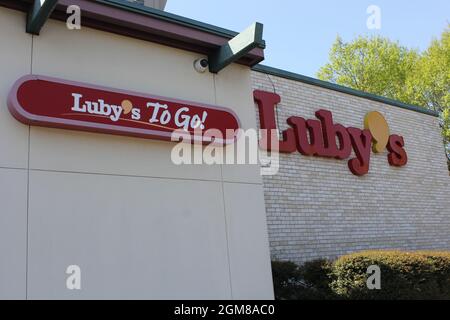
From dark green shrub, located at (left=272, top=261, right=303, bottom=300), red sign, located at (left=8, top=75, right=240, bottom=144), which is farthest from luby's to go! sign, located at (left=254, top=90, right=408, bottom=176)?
red sign, located at (left=8, top=75, right=240, bottom=144)

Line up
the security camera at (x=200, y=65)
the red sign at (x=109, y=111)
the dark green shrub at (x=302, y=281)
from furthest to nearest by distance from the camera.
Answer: the dark green shrub at (x=302, y=281), the security camera at (x=200, y=65), the red sign at (x=109, y=111)

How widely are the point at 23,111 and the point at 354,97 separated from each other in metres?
9.80

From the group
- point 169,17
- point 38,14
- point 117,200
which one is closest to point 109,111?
point 117,200

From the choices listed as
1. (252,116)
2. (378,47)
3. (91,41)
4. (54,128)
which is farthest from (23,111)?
(378,47)

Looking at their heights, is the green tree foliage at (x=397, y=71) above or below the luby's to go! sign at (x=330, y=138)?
above

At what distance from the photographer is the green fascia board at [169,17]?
5.54 m

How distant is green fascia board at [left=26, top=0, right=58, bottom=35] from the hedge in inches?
219

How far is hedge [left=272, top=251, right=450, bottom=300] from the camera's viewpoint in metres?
7.45

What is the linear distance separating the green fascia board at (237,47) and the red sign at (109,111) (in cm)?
65

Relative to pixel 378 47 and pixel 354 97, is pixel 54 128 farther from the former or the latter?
pixel 378 47

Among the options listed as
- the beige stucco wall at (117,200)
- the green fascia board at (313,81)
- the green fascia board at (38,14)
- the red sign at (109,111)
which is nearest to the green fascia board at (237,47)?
the beige stucco wall at (117,200)

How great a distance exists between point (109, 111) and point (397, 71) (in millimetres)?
24027

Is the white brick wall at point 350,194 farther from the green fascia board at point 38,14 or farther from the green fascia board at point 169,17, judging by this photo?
the green fascia board at point 38,14

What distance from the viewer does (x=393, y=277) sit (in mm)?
7535
